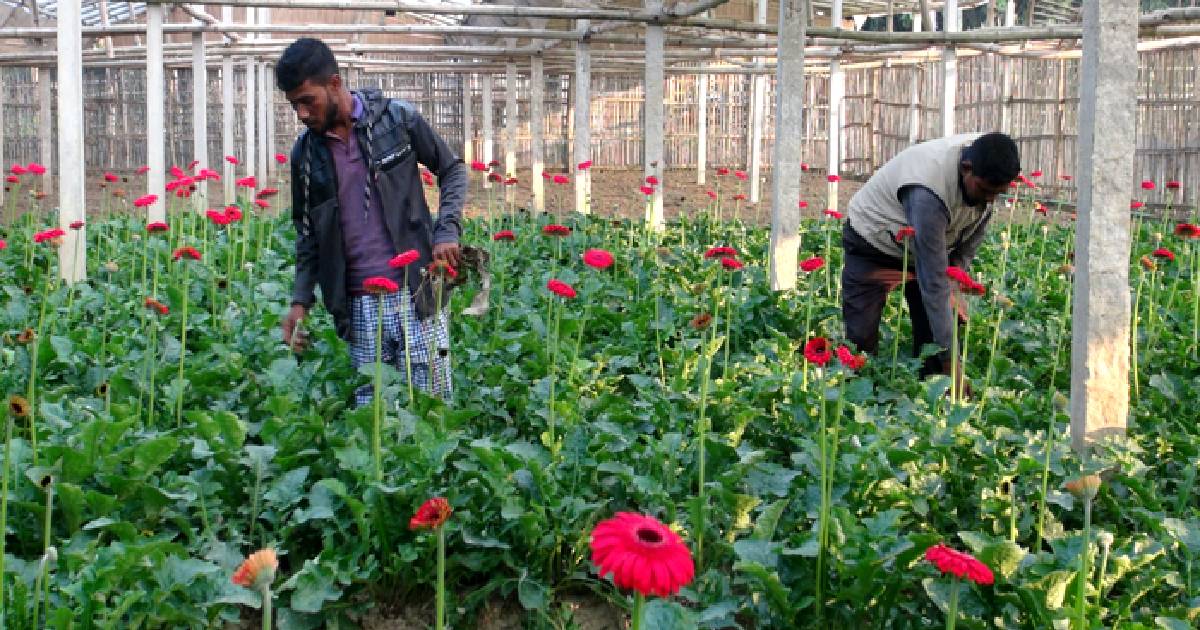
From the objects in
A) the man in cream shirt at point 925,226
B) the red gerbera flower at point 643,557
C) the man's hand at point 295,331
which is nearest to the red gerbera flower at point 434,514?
the red gerbera flower at point 643,557

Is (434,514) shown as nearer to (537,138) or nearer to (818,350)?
(818,350)

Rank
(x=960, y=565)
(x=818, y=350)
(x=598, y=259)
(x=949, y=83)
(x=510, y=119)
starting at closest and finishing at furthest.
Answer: (x=960, y=565), (x=818, y=350), (x=598, y=259), (x=949, y=83), (x=510, y=119)

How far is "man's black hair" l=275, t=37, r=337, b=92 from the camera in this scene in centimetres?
418

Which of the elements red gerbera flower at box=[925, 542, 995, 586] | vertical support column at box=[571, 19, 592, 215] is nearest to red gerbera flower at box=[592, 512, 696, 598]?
red gerbera flower at box=[925, 542, 995, 586]

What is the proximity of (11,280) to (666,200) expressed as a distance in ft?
42.2

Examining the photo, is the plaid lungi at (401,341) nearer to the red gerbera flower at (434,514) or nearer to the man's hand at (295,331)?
the man's hand at (295,331)

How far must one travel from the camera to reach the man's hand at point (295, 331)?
4.57 meters

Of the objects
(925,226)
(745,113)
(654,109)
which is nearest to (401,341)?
(925,226)

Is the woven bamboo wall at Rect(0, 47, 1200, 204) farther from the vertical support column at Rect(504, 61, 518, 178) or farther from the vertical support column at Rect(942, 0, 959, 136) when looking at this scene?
the vertical support column at Rect(504, 61, 518, 178)

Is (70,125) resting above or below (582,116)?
below

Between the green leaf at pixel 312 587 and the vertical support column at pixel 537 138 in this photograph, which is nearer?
the green leaf at pixel 312 587

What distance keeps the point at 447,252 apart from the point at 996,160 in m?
2.23

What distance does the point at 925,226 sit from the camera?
529 cm

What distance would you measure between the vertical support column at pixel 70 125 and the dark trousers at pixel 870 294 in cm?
488
